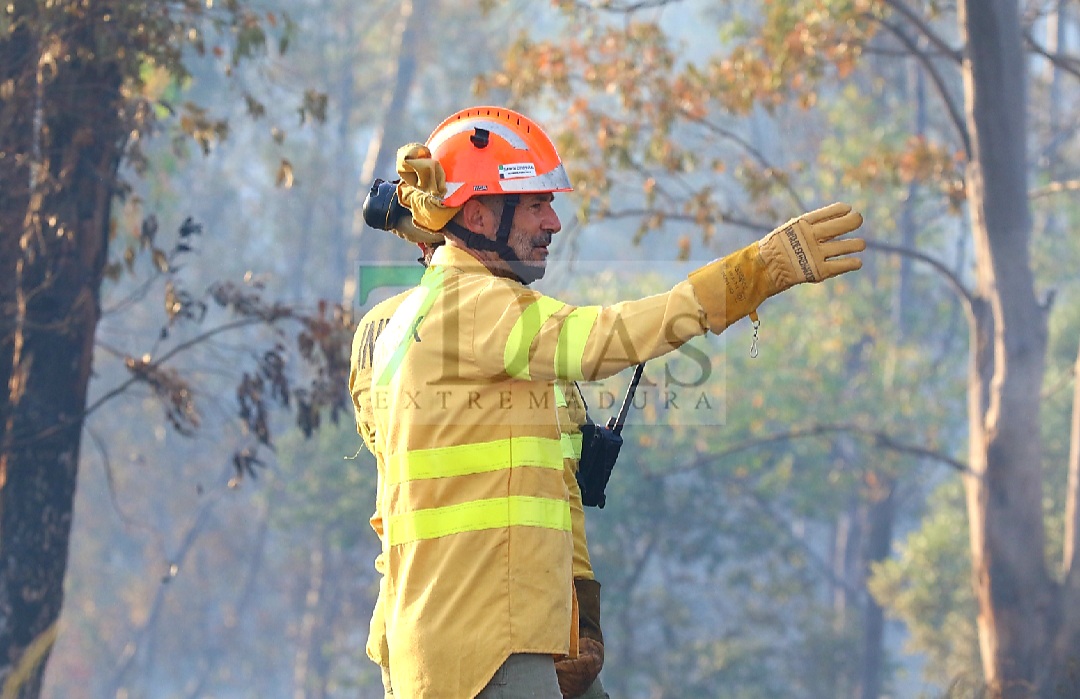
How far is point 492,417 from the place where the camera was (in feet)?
12.0

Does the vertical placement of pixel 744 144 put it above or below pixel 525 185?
above

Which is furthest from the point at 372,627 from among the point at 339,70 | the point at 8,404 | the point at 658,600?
the point at 339,70

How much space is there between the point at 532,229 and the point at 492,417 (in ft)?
1.92

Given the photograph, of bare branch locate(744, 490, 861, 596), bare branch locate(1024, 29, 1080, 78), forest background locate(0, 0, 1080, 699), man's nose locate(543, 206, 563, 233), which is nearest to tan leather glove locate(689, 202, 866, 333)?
man's nose locate(543, 206, 563, 233)

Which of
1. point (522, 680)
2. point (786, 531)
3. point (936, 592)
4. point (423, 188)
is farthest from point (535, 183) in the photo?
point (786, 531)

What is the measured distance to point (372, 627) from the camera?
422 cm

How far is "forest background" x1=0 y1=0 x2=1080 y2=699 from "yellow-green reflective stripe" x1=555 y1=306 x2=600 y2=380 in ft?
8.26

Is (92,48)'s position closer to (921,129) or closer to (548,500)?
(548,500)

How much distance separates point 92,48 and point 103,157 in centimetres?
60

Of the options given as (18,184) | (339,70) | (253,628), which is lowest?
(253,628)

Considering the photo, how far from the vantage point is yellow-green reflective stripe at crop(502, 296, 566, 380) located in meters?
3.46

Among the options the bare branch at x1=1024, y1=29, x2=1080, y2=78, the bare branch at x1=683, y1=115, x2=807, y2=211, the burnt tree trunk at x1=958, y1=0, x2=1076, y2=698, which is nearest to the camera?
the burnt tree trunk at x1=958, y1=0, x2=1076, y2=698

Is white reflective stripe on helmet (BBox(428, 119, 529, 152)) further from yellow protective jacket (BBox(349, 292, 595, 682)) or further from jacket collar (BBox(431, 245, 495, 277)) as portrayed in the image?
yellow protective jacket (BBox(349, 292, 595, 682))

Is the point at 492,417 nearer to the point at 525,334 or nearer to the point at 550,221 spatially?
the point at 525,334
